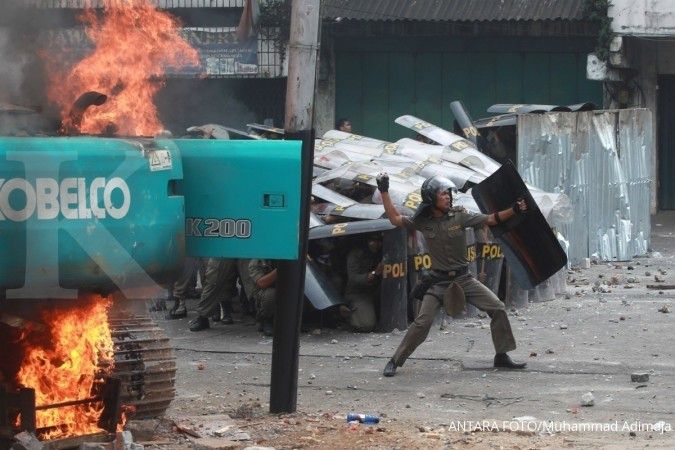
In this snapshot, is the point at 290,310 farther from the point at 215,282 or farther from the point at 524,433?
the point at 215,282

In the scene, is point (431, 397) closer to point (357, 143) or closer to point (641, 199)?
point (357, 143)

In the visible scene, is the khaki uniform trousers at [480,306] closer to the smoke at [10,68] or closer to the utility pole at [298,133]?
the utility pole at [298,133]

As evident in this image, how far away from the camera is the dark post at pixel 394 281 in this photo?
12.9 meters

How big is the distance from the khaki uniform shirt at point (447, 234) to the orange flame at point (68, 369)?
3.83 m

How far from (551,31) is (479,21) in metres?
1.29

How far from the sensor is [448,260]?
11117 millimetres

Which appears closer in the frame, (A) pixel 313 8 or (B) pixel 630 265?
(A) pixel 313 8

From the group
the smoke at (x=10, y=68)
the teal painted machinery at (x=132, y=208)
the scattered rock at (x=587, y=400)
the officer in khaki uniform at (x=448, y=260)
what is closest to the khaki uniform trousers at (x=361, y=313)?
the officer in khaki uniform at (x=448, y=260)

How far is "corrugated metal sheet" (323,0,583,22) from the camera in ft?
76.5

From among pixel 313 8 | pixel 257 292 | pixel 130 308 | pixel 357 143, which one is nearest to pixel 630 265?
A: pixel 357 143

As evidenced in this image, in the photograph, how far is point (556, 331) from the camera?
13039 mm

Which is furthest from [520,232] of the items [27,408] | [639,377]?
[27,408]

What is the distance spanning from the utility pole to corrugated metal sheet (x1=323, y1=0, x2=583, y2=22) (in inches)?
568

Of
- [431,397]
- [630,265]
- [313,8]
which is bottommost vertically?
[431,397]
